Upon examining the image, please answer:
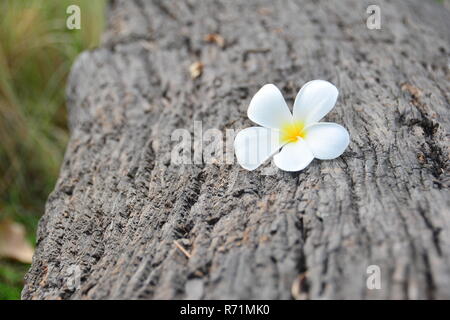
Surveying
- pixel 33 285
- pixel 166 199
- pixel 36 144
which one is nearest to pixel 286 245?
pixel 166 199

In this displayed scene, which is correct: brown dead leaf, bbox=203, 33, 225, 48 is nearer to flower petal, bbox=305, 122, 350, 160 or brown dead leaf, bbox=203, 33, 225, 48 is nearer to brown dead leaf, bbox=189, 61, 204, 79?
brown dead leaf, bbox=189, 61, 204, 79

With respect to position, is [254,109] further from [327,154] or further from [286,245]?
[286,245]

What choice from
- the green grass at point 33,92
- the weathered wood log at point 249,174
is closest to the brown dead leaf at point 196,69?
the weathered wood log at point 249,174

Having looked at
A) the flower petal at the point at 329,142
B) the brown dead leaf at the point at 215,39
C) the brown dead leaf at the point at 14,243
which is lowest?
the brown dead leaf at the point at 14,243

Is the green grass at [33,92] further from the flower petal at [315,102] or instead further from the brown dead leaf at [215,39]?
the flower petal at [315,102]

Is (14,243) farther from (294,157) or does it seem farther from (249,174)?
(294,157)
